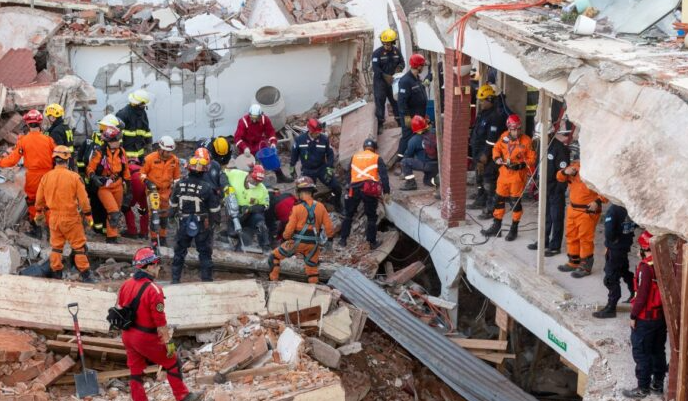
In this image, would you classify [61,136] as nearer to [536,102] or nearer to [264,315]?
[264,315]

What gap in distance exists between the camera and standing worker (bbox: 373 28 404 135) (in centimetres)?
1789

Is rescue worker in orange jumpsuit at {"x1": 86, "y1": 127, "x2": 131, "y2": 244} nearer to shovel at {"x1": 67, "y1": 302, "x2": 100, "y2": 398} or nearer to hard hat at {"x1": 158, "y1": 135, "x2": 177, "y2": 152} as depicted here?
hard hat at {"x1": 158, "y1": 135, "x2": 177, "y2": 152}

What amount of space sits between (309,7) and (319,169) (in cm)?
529

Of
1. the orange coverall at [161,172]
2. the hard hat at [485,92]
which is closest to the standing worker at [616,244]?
the hard hat at [485,92]

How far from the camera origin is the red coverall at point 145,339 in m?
10.8

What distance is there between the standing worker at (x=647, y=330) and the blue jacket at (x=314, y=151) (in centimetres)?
671

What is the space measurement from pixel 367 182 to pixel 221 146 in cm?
217

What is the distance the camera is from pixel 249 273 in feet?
50.2

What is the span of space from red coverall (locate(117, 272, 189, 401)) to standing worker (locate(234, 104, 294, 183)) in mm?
6619

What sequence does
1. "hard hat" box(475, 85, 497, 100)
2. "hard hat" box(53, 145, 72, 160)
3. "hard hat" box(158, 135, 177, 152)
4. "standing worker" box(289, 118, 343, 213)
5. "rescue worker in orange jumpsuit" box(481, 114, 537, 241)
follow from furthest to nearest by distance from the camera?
"standing worker" box(289, 118, 343, 213) → "hard hat" box(475, 85, 497, 100) → "hard hat" box(158, 135, 177, 152) → "rescue worker in orange jumpsuit" box(481, 114, 537, 241) → "hard hat" box(53, 145, 72, 160)

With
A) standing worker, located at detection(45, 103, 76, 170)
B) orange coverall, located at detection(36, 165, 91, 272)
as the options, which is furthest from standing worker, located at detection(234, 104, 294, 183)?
orange coverall, located at detection(36, 165, 91, 272)

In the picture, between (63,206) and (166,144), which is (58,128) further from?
(63,206)

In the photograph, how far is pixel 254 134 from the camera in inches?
684

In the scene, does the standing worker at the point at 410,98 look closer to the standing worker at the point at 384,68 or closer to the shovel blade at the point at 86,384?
the standing worker at the point at 384,68
